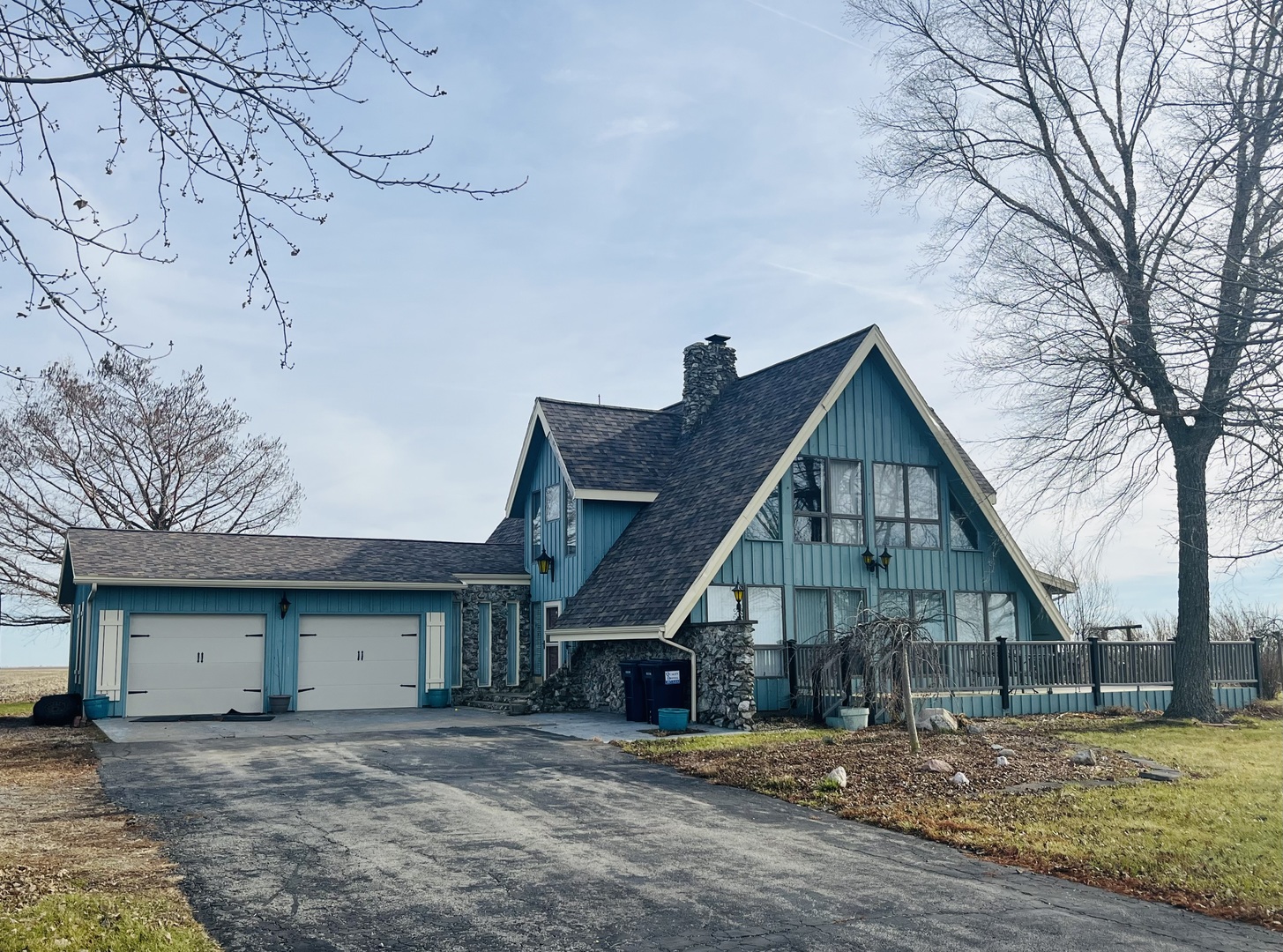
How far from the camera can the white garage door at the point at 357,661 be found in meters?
23.5

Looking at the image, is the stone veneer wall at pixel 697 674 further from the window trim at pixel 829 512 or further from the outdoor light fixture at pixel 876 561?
the outdoor light fixture at pixel 876 561

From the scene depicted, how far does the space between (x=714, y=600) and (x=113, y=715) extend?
12.1m

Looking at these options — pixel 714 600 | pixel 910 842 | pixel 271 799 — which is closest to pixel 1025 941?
pixel 910 842

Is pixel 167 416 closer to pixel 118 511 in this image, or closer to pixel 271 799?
pixel 118 511

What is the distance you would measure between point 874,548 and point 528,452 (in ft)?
28.8

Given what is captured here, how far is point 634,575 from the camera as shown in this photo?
67.9ft

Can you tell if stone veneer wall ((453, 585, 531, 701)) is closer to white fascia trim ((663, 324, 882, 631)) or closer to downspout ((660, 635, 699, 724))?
downspout ((660, 635, 699, 724))

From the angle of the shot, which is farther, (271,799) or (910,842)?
(271,799)

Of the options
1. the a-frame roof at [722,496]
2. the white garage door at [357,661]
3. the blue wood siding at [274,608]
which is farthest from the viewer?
the white garage door at [357,661]

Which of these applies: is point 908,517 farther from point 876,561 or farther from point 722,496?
point 722,496

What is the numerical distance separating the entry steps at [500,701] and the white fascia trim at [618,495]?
14.1ft

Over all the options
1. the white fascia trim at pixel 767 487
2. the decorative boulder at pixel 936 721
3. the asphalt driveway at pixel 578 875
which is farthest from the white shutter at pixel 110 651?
the decorative boulder at pixel 936 721

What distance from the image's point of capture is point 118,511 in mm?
33281

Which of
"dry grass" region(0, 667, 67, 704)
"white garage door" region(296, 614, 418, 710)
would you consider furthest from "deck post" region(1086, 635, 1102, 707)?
"dry grass" region(0, 667, 67, 704)
